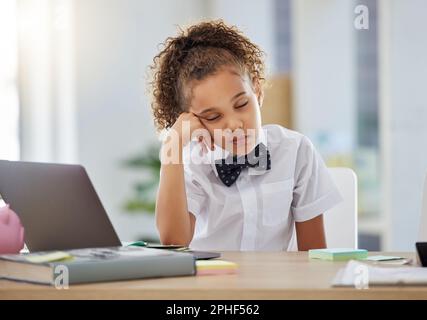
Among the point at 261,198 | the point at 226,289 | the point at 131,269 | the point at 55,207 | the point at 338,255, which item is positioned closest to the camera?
the point at 226,289

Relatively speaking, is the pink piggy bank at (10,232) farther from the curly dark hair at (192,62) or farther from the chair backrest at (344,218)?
the chair backrest at (344,218)

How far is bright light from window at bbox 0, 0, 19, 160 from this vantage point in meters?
4.02

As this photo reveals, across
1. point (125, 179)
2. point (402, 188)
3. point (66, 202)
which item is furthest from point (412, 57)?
point (66, 202)

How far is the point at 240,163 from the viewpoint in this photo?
1.89m

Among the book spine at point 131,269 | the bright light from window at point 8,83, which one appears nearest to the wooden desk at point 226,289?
the book spine at point 131,269

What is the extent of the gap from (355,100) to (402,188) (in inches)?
39.4

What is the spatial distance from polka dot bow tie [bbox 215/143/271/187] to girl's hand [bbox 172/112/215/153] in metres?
0.08

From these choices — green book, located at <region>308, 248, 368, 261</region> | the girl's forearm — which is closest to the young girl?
the girl's forearm

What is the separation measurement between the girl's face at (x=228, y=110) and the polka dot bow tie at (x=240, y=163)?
72 mm

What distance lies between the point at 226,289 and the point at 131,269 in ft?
0.54

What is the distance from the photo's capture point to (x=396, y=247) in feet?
13.5

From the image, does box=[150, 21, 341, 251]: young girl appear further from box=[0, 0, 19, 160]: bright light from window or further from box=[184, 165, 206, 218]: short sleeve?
box=[0, 0, 19, 160]: bright light from window

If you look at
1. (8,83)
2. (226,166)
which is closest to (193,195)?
(226,166)

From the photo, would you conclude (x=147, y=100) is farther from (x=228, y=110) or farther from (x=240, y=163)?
(x=228, y=110)
